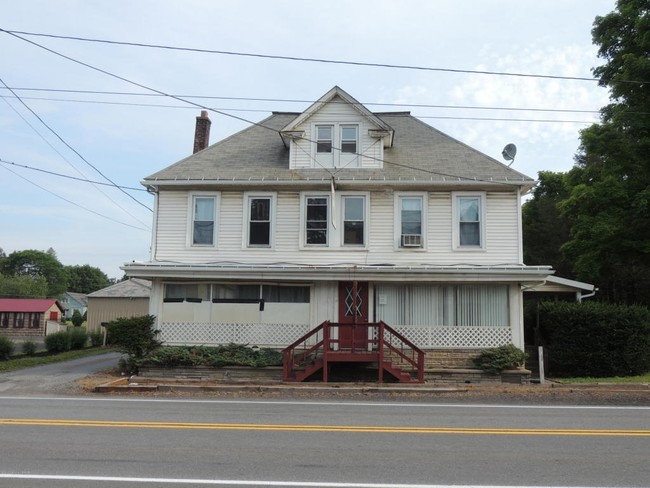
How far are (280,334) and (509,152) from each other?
30.8 feet

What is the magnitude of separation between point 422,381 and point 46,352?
20736 millimetres

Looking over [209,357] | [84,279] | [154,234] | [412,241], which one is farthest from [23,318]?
[84,279]

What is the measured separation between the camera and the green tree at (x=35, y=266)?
14000 centimetres

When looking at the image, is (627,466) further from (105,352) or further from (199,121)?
(105,352)

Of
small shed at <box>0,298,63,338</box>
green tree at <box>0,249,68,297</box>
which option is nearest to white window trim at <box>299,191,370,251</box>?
small shed at <box>0,298,63,338</box>

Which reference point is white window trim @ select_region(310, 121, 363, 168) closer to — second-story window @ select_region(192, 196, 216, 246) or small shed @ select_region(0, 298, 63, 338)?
second-story window @ select_region(192, 196, 216, 246)

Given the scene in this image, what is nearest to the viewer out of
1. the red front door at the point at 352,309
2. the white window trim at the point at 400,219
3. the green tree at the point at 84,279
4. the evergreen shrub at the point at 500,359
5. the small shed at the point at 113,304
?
the evergreen shrub at the point at 500,359

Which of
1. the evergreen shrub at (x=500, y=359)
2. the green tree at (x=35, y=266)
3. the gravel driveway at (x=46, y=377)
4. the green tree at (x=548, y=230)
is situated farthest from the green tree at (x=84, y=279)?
the evergreen shrub at (x=500, y=359)

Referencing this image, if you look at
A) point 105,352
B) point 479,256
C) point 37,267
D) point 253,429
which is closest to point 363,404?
point 253,429

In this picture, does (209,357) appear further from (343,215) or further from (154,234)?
(343,215)

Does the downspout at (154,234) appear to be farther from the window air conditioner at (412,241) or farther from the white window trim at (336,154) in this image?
the window air conditioner at (412,241)

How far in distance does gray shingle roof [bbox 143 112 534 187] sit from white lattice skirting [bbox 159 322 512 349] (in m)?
4.47

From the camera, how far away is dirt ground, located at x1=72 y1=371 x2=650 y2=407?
13.6 meters

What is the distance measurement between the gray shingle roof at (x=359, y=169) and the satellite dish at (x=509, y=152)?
0.61 meters
